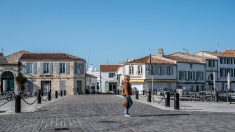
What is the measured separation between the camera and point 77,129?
39.5 ft

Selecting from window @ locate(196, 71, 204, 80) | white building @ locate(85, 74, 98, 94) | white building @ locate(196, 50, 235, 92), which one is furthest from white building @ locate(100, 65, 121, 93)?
window @ locate(196, 71, 204, 80)

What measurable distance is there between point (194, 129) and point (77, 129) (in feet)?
11.5

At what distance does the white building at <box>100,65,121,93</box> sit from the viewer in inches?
3570

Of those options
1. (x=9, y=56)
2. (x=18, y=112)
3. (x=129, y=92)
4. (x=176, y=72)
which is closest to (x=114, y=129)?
(x=129, y=92)

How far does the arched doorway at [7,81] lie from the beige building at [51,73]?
249 centimetres

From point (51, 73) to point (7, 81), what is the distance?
6.92 metres

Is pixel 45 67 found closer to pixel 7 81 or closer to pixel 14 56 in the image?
pixel 7 81

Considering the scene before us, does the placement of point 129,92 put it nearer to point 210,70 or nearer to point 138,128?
point 138,128

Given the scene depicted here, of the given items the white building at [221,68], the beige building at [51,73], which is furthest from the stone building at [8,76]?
the white building at [221,68]

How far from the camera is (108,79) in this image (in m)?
92.0

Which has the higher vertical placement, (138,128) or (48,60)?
(48,60)

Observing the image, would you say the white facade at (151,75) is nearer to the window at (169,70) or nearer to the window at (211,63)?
the window at (169,70)

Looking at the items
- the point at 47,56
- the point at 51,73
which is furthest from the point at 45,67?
the point at 47,56

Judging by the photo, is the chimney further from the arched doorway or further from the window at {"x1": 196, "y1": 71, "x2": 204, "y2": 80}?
the arched doorway
